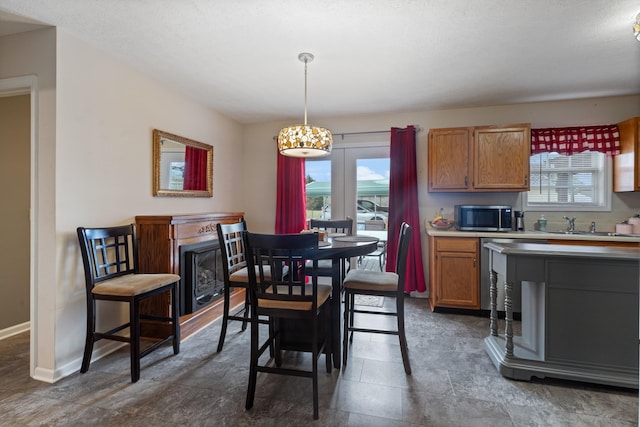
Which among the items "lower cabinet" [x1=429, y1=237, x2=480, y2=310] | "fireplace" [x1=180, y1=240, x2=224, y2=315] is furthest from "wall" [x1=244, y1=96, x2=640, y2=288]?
"fireplace" [x1=180, y1=240, x2=224, y2=315]

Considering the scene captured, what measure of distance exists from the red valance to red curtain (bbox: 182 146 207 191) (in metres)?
3.95

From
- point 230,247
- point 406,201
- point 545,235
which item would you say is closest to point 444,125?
point 406,201

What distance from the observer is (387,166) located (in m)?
3.97

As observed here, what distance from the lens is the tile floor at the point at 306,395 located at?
161 cm

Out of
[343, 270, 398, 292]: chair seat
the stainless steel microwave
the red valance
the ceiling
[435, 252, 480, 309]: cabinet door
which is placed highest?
the ceiling

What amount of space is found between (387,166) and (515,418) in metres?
2.95

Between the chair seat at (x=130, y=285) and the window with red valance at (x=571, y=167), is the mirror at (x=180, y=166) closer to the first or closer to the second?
the chair seat at (x=130, y=285)

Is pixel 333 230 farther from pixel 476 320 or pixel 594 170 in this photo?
pixel 594 170

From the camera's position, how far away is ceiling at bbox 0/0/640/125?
1844 millimetres

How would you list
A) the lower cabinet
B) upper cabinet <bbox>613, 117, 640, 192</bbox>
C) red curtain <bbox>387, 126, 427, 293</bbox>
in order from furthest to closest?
red curtain <bbox>387, 126, 427, 293</bbox>, the lower cabinet, upper cabinet <bbox>613, 117, 640, 192</bbox>

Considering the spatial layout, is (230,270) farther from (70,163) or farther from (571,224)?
(571,224)

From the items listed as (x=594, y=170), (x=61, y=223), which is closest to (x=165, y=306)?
Answer: (x=61, y=223)

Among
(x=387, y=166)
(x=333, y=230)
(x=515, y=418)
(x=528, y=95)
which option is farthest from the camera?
(x=387, y=166)

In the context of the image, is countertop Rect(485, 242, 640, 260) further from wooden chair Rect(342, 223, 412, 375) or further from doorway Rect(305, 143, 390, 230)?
doorway Rect(305, 143, 390, 230)
